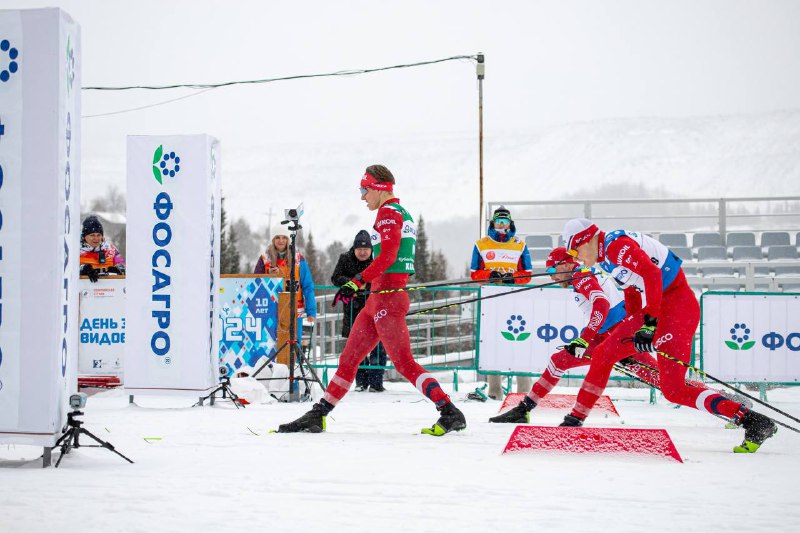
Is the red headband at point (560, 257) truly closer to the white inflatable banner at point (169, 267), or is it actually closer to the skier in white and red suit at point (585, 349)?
the skier in white and red suit at point (585, 349)

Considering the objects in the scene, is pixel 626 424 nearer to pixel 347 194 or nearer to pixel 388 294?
pixel 388 294

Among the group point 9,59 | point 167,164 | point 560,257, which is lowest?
point 560,257

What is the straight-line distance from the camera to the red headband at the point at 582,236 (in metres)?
6.69

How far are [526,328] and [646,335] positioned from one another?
4709mm

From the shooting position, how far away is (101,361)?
10992 millimetres

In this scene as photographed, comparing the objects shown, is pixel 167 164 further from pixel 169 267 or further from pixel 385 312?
pixel 385 312

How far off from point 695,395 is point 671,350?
341 mm

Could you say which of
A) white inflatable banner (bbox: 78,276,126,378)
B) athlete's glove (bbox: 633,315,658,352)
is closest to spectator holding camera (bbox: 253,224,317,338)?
white inflatable banner (bbox: 78,276,126,378)

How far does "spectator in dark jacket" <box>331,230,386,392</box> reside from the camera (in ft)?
35.7

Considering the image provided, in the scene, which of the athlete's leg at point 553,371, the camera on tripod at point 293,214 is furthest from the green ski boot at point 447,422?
the camera on tripod at point 293,214

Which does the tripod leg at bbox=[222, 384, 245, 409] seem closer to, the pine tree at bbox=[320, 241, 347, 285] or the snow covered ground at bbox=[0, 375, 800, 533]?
the snow covered ground at bbox=[0, 375, 800, 533]

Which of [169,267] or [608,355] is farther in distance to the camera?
[169,267]

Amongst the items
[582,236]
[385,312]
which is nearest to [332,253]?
[385,312]

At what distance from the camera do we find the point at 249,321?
1127 centimetres
